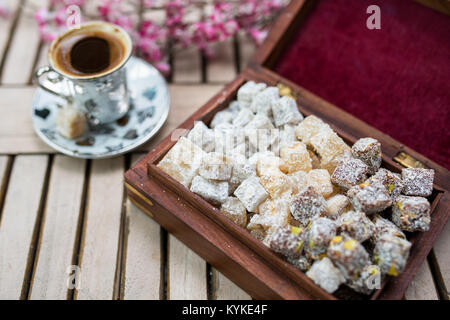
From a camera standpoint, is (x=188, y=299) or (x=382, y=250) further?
(x=188, y=299)

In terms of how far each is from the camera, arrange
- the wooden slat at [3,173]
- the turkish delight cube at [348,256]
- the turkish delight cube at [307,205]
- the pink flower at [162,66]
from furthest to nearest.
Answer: the pink flower at [162,66]
the wooden slat at [3,173]
the turkish delight cube at [307,205]
the turkish delight cube at [348,256]

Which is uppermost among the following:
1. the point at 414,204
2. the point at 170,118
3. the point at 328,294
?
the point at 414,204

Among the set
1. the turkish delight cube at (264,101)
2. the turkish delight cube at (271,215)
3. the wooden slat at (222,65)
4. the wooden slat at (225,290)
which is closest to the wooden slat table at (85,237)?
the wooden slat at (225,290)

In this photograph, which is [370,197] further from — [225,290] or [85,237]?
[85,237]

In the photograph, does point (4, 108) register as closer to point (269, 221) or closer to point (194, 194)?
point (194, 194)

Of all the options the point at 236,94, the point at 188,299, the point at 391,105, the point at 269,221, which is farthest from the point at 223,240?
the point at 391,105

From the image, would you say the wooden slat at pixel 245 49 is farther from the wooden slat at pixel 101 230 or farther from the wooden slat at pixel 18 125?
the wooden slat at pixel 18 125
